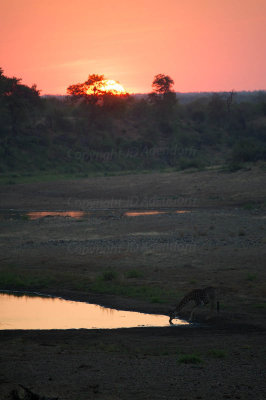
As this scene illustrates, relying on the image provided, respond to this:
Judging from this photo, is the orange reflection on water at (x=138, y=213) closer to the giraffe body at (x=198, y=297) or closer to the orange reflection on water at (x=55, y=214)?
the orange reflection on water at (x=55, y=214)

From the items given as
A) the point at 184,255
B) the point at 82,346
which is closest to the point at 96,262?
the point at 184,255

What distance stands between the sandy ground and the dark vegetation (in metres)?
17.6

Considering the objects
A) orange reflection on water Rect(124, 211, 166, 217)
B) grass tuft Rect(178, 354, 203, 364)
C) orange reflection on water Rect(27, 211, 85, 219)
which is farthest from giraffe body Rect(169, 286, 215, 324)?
orange reflection on water Rect(27, 211, 85, 219)

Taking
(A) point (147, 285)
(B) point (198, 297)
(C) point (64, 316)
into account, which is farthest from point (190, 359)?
(A) point (147, 285)

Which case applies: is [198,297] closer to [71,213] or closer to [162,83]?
[71,213]

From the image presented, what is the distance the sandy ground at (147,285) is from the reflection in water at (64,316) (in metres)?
0.60

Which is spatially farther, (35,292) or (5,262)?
(5,262)

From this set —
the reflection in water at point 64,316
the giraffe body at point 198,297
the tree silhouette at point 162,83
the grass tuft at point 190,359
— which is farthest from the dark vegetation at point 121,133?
the grass tuft at point 190,359

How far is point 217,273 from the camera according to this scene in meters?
19.7

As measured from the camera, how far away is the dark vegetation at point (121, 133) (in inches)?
2650

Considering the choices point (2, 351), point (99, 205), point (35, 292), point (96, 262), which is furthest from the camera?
point (99, 205)

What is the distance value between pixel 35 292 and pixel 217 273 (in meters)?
5.61

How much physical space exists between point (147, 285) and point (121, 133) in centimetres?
7228

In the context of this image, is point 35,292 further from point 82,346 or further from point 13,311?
point 82,346
